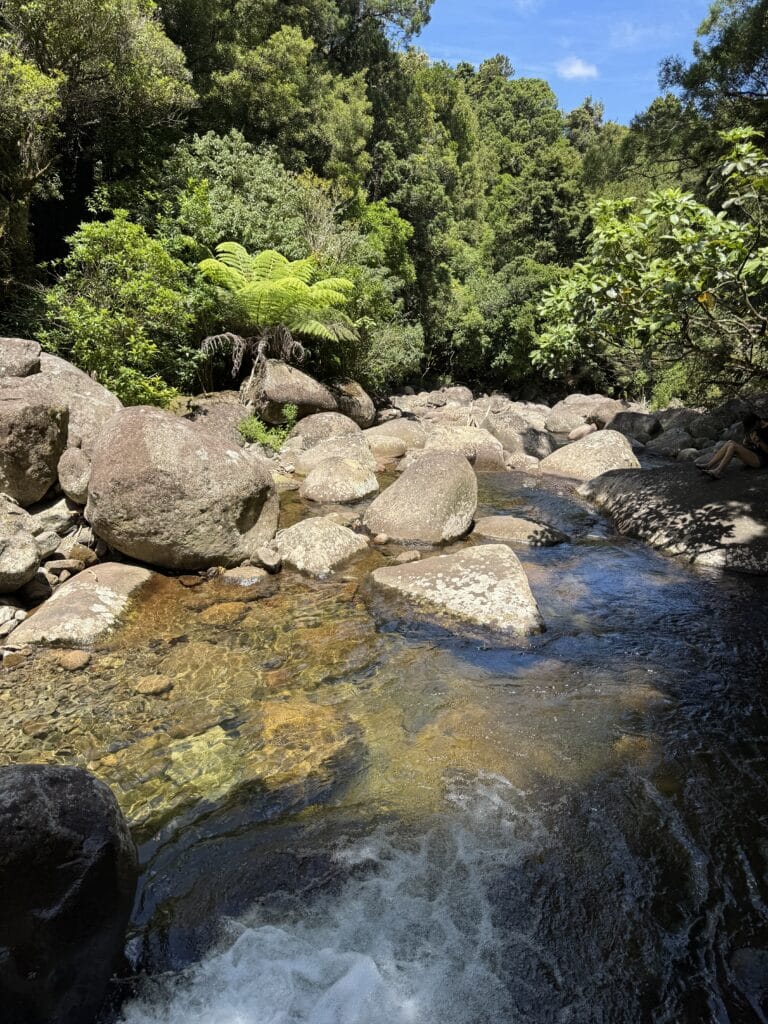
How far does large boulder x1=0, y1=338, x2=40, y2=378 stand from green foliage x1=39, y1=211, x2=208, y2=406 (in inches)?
72.0

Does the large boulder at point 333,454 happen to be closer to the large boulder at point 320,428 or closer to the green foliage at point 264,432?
the green foliage at point 264,432

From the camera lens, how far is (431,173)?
22.0 metres

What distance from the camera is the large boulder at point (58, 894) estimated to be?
7.22ft

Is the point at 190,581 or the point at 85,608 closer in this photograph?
the point at 85,608

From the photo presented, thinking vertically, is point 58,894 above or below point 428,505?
below

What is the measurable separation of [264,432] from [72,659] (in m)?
8.39

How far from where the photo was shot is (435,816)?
3402mm

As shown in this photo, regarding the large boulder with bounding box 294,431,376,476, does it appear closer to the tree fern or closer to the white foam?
the tree fern

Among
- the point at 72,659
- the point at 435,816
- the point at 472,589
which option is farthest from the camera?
the point at 472,589

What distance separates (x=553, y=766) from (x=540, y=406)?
70.2 feet

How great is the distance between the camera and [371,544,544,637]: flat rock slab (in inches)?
221

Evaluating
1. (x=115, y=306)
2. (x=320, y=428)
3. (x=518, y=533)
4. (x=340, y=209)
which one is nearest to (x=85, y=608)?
(x=518, y=533)

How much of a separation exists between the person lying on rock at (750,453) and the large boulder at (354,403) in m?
8.72

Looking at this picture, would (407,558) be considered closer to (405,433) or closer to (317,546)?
(317,546)
